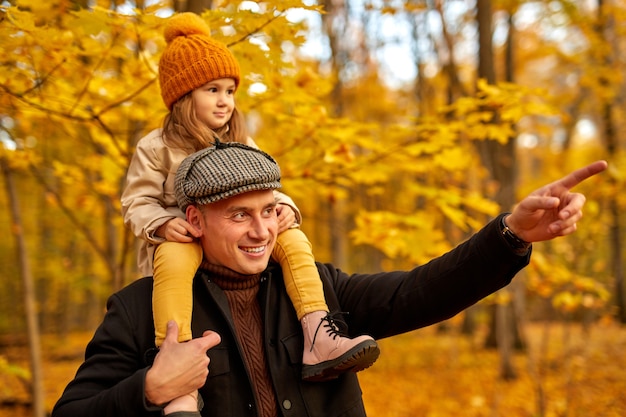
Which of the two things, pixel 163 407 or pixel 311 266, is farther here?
pixel 311 266

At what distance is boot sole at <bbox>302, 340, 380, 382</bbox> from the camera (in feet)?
5.30

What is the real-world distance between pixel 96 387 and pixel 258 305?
1.86 ft

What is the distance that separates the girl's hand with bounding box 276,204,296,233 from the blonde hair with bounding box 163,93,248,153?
1.22ft

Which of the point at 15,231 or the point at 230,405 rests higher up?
the point at 15,231

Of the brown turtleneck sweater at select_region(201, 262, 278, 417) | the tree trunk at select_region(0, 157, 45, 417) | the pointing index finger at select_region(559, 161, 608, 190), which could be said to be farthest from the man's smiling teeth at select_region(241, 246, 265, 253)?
the tree trunk at select_region(0, 157, 45, 417)

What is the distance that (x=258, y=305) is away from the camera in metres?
1.84

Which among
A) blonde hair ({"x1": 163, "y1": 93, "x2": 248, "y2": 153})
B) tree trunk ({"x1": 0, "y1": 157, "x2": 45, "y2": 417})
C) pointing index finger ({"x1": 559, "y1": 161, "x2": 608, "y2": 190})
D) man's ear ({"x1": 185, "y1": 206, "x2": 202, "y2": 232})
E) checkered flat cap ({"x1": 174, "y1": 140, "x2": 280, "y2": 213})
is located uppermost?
blonde hair ({"x1": 163, "y1": 93, "x2": 248, "y2": 153})

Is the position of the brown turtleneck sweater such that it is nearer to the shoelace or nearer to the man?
the man

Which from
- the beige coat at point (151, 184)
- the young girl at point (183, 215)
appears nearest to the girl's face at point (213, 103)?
the young girl at point (183, 215)

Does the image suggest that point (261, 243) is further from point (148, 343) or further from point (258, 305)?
point (148, 343)

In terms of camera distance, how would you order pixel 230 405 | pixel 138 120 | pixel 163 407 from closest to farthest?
pixel 163 407
pixel 230 405
pixel 138 120

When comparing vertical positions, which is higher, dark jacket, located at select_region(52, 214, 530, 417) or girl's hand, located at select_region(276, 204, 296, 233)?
girl's hand, located at select_region(276, 204, 296, 233)

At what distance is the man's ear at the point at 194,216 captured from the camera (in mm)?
1773

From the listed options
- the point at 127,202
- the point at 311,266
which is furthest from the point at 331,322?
the point at 127,202
